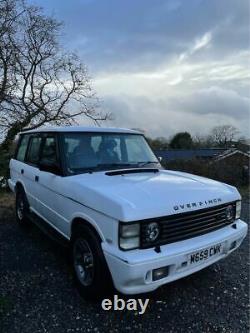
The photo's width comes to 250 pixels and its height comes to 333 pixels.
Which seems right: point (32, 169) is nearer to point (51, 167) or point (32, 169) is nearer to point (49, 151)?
point (49, 151)

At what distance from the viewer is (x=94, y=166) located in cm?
410

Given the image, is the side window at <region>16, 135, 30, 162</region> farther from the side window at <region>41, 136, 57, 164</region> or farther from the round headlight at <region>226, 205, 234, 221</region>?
the round headlight at <region>226, 205, 234, 221</region>

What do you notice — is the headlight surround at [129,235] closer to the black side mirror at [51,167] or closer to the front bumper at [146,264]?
the front bumper at [146,264]

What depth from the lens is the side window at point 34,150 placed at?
5.07 metres

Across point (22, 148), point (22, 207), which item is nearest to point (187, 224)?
point (22, 207)

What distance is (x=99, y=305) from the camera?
3348 mm

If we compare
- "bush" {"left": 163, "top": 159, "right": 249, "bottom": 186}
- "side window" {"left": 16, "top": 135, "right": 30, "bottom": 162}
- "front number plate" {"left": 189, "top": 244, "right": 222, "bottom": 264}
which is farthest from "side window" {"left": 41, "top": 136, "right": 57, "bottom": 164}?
"bush" {"left": 163, "top": 159, "right": 249, "bottom": 186}

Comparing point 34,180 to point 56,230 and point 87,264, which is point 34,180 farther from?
point 87,264

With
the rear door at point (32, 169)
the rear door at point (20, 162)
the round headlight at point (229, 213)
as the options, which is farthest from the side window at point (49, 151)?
the round headlight at point (229, 213)

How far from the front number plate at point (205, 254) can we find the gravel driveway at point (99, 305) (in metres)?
0.58

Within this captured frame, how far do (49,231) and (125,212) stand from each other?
2.09 m

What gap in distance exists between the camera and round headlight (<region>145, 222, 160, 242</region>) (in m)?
2.92

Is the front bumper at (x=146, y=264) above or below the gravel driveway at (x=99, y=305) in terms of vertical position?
above

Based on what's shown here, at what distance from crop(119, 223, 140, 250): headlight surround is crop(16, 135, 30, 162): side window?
3.64 metres
